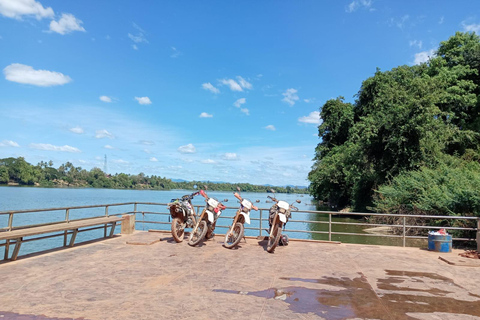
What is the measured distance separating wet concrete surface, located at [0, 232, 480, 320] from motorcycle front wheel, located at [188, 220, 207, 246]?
0.31 meters

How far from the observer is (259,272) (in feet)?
21.6

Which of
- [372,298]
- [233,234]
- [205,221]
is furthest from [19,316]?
[233,234]

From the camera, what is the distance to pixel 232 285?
5.64 m

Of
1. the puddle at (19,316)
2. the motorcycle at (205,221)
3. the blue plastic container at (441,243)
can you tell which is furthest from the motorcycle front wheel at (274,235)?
the puddle at (19,316)

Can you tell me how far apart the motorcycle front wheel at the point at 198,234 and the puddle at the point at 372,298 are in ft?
11.4

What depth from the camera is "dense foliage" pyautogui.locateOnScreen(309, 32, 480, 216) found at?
19.4 metres

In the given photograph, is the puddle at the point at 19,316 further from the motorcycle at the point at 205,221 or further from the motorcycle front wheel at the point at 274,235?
the motorcycle front wheel at the point at 274,235

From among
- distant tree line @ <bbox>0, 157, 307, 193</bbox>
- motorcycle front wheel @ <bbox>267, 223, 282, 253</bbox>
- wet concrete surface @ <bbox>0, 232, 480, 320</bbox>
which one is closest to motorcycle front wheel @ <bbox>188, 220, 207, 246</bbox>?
wet concrete surface @ <bbox>0, 232, 480, 320</bbox>

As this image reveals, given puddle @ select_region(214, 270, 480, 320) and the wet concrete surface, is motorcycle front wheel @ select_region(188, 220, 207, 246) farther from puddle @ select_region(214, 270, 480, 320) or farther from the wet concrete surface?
puddle @ select_region(214, 270, 480, 320)

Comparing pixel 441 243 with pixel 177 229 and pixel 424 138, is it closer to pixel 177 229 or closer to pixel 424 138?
pixel 177 229

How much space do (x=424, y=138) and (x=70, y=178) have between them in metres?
132

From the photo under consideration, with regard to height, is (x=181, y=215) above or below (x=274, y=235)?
above

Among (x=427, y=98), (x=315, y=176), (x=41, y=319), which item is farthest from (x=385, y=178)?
(x=41, y=319)

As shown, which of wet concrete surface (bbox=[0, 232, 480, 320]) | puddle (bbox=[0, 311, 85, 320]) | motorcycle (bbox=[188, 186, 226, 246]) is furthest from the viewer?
motorcycle (bbox=[188, 186, 226, 246])
